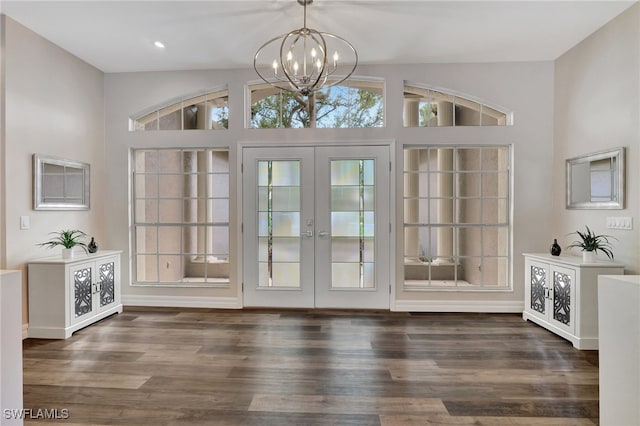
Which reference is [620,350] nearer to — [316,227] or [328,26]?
[316,227]

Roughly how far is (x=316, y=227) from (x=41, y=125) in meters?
3.11

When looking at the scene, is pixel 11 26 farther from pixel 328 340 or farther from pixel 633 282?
pixel 633 282

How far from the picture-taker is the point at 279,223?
412cm

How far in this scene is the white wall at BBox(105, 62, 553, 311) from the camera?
3918 mm

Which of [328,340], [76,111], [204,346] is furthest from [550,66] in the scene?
[76,111]

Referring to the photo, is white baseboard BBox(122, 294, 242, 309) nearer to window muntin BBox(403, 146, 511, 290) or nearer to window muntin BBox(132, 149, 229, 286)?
window muntin BBox(132, 149, 229, 286)

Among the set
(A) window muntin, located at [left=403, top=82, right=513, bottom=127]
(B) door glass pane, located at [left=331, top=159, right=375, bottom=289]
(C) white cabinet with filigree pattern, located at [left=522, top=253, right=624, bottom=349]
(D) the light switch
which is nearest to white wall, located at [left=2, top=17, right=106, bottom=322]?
(D) the light switch

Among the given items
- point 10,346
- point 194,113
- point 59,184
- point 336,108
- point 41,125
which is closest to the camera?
point 10,346

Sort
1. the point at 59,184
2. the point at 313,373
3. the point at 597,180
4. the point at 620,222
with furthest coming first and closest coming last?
the point at 59,184 → the point at 597,180 → the point at 620,222 → the point at 313,373

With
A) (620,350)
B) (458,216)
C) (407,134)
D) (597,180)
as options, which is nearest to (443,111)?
(407,134)

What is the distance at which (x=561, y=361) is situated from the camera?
8.89 feet

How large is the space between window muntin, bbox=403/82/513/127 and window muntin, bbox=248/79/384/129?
380mm

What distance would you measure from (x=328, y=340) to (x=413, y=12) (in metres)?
3.14

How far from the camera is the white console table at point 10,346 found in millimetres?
1580
